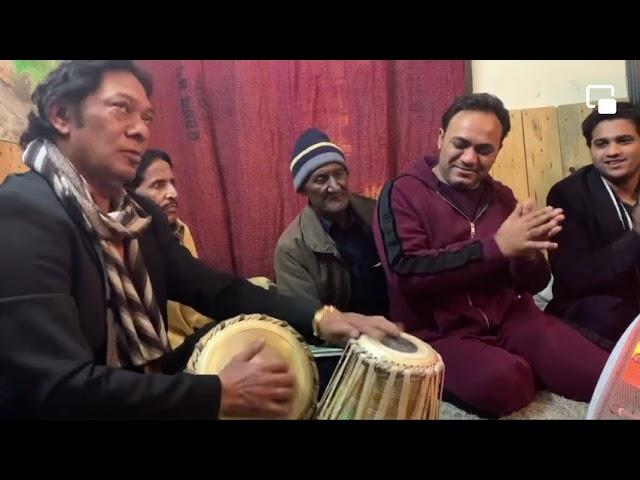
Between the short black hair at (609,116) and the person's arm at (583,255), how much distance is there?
0.53ft

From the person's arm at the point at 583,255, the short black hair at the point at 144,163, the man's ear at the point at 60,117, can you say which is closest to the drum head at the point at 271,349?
the short black hair at the point at 144,163

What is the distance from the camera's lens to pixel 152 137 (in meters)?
1.52

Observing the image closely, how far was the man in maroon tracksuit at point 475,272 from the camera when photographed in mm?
1561

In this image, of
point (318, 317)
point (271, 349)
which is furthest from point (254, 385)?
point (318, 317)

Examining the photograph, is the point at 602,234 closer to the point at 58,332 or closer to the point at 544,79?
the point at 544,79

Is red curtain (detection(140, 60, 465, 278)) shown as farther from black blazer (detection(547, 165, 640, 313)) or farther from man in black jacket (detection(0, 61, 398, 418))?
black blazer (detection(547, 165, 640, 313))

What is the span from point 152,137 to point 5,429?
82 cm

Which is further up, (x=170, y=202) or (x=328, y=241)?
(x=170, y=202)

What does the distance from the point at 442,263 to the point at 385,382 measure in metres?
0.33

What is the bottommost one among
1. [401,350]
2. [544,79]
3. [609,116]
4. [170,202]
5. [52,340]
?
[401,350]

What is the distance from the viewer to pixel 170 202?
1562 mm

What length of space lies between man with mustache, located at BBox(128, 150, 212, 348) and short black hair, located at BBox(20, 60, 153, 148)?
194 millimetres

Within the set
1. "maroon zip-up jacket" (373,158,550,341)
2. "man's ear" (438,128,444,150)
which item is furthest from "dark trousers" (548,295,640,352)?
"man's ear" (438,128,444,150)

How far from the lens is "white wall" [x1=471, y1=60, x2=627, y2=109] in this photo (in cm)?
160
